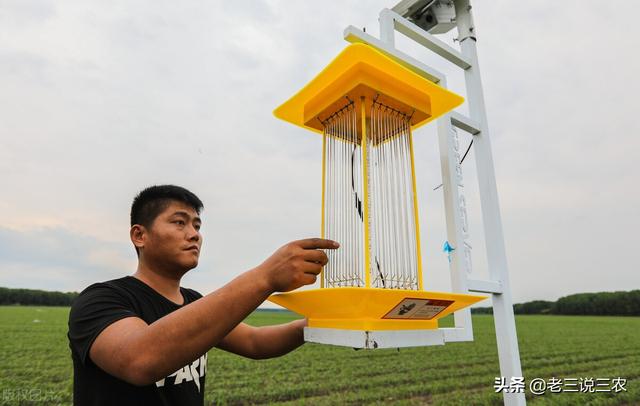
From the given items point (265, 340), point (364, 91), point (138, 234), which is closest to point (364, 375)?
point (265, 340)

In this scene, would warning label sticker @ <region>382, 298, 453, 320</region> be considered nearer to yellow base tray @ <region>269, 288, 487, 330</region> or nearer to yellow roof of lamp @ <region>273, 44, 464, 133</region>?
yellow base tray @ <region>269, 288, 487, 330</region>

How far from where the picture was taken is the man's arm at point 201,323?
92 cm

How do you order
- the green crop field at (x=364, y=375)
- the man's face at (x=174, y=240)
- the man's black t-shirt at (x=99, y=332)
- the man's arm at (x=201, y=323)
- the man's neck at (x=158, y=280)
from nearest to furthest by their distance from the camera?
the man's arm at (x=201, y=323)
the man's black t-shirt at (x=99, y=332)
the man's face at (x=174, y=240)
the man's neck at (x=158, y=280)
the green crop field at (x=364, y=375)

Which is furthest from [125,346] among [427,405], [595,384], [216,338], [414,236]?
[595,384]

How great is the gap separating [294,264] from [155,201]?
911 mm

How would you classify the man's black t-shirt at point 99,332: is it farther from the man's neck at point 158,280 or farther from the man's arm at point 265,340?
the man's arm at point 265,340

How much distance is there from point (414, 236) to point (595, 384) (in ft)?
30.0

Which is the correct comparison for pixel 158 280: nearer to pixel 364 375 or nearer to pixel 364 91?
pixel 364 91

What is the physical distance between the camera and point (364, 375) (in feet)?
26.5

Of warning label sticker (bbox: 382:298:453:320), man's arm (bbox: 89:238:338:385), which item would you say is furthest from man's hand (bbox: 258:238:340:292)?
warning label sticker (bbox: 382:298:453:320)

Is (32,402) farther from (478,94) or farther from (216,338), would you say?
(478,94)

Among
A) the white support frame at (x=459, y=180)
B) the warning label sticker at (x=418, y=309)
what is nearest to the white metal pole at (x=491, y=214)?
the white support frame at (x=459, y=180)

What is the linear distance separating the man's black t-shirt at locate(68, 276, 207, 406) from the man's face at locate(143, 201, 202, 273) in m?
0.16

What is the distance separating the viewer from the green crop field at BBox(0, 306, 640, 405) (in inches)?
250
